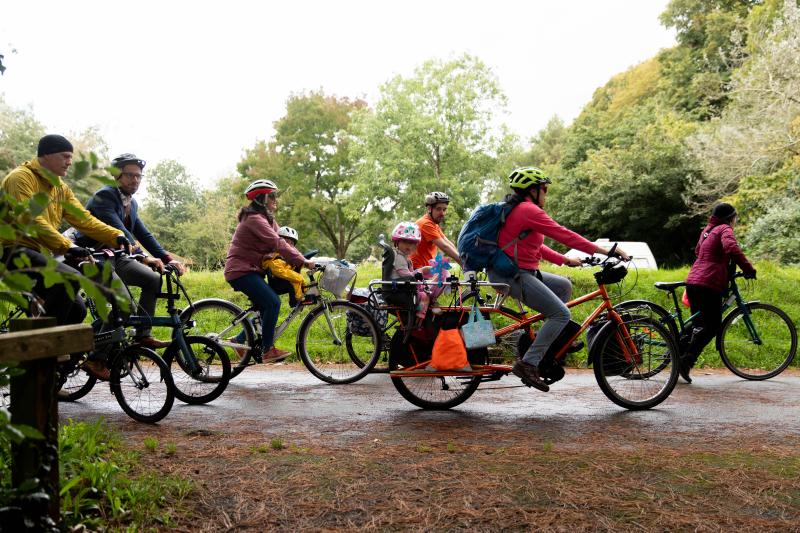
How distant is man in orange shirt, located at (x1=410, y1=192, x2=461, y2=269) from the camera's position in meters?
8.44

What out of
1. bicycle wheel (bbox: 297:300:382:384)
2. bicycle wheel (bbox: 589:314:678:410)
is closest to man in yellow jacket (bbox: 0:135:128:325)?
bicycle wheel (bbox: 297:300:382:384)

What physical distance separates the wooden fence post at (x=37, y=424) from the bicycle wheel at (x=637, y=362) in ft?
14.9

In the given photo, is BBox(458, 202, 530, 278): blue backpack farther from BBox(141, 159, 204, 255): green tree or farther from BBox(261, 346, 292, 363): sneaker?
BBox(141, 159, 204, 255): green tree

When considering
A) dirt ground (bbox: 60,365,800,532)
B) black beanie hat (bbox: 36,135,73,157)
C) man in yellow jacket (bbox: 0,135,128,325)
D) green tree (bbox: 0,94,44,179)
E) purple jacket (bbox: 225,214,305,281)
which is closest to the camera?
dirt ground (bbox: 60,365,800,532)

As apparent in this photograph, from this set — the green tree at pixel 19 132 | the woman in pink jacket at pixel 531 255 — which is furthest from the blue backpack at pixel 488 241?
the green tree at pixel 19 132

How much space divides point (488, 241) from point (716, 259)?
137 inches

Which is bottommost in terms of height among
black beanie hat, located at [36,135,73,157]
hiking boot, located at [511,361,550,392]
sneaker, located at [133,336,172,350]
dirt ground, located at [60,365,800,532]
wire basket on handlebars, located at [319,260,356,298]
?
dirt ground, located at [60,365,800,532]

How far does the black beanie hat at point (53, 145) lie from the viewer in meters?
5.70

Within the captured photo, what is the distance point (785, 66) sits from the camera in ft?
75.0

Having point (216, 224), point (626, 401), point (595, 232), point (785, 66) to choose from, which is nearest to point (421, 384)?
point (626, 401)

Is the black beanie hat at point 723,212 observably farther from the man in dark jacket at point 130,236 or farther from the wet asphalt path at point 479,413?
the man in dark jacket at point 130,236

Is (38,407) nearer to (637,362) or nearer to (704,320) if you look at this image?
(637,362)

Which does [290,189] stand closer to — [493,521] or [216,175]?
[216,175]

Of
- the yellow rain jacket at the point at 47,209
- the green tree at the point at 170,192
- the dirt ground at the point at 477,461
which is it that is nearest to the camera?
the dirt ground at the point at 477,461
